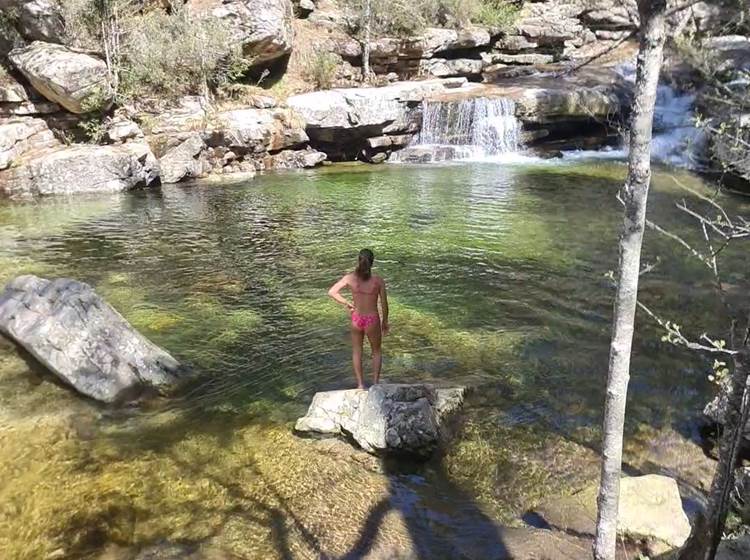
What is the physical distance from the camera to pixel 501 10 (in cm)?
3238

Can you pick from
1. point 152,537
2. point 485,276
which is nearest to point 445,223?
point 485,276

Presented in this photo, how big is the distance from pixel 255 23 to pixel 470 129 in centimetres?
942

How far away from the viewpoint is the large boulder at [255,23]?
78.8 ft

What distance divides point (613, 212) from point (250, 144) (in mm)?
12824

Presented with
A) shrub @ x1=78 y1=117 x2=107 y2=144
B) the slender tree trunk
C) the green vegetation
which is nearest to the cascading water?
the green vegetation

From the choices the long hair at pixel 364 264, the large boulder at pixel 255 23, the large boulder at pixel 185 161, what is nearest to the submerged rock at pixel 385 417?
the long hair at pixel 364 264

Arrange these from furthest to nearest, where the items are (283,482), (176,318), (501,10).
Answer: (501,10), (176,318), (283,482)

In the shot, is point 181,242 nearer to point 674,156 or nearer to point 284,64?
point 284,64

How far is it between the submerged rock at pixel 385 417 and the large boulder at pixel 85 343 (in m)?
2.12

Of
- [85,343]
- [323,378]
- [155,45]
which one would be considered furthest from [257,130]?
[323,378]

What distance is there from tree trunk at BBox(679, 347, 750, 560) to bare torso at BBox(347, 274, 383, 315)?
12.6 feet

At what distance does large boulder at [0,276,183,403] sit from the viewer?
7.24 meters

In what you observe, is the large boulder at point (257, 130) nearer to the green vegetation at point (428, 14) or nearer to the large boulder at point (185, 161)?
the large boulder at point (185, 161)

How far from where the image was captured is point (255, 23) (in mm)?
24328
